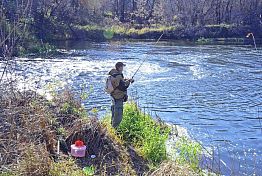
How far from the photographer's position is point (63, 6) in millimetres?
41531

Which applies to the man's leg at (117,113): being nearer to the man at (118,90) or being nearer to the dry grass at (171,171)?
the man at (118,90)

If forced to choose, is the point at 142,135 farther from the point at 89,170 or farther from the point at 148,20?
the point at 148,20

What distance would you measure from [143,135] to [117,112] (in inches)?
30.1

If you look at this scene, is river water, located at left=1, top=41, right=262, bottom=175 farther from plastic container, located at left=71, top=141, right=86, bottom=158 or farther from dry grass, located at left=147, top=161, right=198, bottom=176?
plastic container, located at left=71, top=141, right=86, bottom=158

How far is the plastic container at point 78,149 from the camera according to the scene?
6801 mm

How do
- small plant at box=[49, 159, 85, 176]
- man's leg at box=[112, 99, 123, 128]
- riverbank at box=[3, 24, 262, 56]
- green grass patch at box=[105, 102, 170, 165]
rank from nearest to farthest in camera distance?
1. small plant at box=[49, 159, 85, 176]
2. green grass patch at box=[105, 102, 170, 165]
3. man's leg at box=[112, 99, 123, 128]
4. riverbank at box=[3, 24, 262, 56]

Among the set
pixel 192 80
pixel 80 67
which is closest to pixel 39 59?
pixel 80 67

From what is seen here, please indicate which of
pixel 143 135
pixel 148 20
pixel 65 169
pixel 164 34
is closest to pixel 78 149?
pixel 65 169

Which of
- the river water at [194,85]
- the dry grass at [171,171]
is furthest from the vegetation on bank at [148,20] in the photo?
the dry grass at [171,171]

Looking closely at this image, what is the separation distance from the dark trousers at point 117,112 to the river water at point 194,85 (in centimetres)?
156

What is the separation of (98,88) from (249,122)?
6398 millimetres

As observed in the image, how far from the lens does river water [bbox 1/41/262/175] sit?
34.9ft

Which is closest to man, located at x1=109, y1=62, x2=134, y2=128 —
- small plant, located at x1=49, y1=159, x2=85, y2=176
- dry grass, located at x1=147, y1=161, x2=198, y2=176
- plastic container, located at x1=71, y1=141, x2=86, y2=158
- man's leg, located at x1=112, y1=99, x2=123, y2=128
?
man's leg, located at x1=112, y1=99, x2=123, y2=128

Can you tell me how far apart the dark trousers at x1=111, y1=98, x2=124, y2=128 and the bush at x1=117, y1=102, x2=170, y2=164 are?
0.66ft
